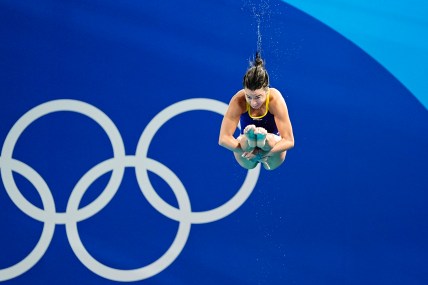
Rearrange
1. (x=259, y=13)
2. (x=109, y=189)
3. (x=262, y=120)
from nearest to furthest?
1. (x=262, y=120)
2. (x=259, y=13)
3. (x=109, y=189)

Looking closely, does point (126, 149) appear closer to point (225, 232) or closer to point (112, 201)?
point (112, 201)

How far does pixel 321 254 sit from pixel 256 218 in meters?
0.64

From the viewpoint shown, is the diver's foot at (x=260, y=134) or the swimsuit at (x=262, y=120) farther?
the swimsuit at (x=262, y=120)

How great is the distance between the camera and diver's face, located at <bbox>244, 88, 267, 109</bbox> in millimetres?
4883

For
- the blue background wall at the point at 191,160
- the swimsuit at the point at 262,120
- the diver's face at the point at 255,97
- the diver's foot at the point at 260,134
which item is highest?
the blue background wall at the point at 191,160

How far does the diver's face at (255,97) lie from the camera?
4.88 meters

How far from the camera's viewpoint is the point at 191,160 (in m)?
6.77

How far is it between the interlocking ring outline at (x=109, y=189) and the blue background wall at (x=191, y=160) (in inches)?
1.0

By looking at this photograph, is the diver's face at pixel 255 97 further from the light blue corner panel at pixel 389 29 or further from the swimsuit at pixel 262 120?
the light blue corner panel at pixel 389 29

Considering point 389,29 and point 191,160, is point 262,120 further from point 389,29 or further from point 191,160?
point 389,29

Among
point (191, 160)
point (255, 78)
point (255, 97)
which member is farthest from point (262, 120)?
point (191, 160)

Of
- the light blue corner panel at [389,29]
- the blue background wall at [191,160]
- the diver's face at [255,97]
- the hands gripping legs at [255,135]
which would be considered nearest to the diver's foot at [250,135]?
the hands gripping legs at [255,135]

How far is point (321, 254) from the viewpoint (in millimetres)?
6781

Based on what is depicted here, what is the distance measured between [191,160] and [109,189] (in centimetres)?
75
